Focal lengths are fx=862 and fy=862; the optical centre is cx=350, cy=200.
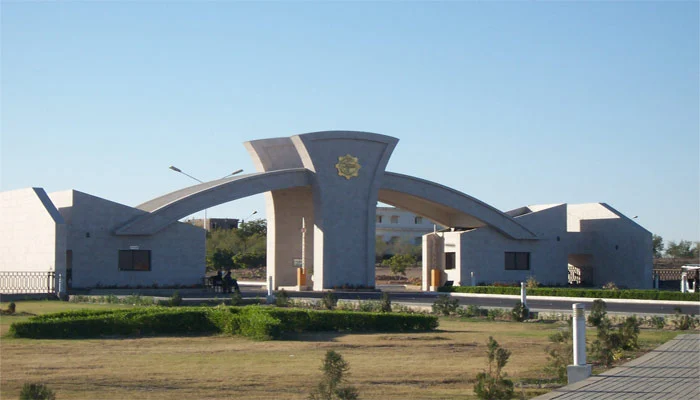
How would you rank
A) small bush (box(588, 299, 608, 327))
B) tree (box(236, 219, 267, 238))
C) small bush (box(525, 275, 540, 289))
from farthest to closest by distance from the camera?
1. tree (box(236, 219, 267, 238))
2. small bush (box(525, 275, 540, 289))
3. small bush (box(588, 299, 608, 327))

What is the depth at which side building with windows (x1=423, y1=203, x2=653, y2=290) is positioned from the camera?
48.8m

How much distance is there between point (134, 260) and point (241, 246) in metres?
38.7

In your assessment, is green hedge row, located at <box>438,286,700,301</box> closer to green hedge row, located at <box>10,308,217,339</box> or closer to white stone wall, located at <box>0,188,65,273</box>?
white stone wall, located at <box>0,188,65,273</box>

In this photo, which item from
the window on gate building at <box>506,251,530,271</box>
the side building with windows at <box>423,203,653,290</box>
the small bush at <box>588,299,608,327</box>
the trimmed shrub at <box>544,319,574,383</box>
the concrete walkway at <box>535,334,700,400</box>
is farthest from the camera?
the window on gate building at <box>506,251,530,271</box>

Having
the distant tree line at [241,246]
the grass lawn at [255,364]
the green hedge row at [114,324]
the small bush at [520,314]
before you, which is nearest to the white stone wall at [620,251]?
the small bush at [520,314]

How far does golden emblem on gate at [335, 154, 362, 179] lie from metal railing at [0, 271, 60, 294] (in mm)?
15848

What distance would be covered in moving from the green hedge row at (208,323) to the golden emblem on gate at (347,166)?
2349 cm

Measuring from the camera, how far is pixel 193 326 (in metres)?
20.5

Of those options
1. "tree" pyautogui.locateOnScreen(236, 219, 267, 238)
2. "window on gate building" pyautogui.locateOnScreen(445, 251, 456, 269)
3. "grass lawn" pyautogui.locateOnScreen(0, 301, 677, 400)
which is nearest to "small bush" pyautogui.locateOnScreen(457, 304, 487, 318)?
"grass lawn" pyautogui.locateOnScreen(0, 301, 677, 400)

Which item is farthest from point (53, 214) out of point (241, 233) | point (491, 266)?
point (241, 233)

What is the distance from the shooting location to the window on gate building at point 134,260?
4072 cm

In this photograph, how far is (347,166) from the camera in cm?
4534

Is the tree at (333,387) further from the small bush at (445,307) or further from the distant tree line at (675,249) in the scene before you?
the distant tree line at (675,249)

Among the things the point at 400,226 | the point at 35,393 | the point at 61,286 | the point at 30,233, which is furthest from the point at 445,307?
the point at 400,226
